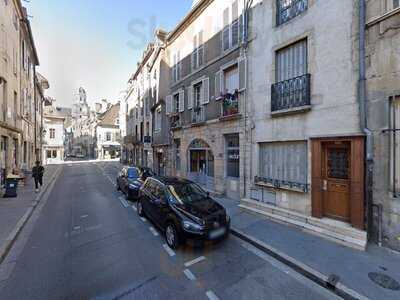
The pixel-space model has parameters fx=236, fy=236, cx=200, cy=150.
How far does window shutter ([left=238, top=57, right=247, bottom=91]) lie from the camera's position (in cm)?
892

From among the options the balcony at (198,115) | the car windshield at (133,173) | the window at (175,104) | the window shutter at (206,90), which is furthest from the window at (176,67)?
the car windshield at (133,173)

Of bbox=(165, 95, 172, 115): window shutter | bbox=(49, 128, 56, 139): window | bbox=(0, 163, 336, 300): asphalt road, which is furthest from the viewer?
bbox=(49, 128, 56, 139): window

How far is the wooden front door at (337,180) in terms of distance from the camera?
5906mm

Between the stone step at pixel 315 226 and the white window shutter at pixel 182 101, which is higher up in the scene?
the white window shutter at pixel 182 101

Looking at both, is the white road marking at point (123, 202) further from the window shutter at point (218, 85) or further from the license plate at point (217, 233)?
the window shutter at point (218, 85)

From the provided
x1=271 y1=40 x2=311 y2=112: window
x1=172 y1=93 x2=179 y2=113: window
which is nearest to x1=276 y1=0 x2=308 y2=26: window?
x1=271 y1=40 x2=311 y2=112: window

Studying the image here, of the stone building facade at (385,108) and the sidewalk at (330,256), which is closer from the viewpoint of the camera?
the sidewalk at (330,256)

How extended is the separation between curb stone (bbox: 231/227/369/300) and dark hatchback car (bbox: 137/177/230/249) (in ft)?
2.36

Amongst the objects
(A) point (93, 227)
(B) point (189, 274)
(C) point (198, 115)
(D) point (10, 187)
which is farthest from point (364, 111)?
(D) point (10, 187)

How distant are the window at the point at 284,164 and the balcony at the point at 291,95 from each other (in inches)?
41.6

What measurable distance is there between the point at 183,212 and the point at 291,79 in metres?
5.00

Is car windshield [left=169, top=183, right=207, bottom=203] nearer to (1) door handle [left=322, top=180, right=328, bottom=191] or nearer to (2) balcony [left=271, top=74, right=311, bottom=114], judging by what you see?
(1) door handle [left=322, top=180, right=328, bottom=191]

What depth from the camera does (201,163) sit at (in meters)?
12.3

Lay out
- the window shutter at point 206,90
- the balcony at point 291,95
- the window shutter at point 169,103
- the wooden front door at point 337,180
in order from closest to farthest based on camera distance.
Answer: the wooden front door at point 337,180
the balcony at point 291,95
the window shutter at point 206,90
the window shutter at point 169,103
